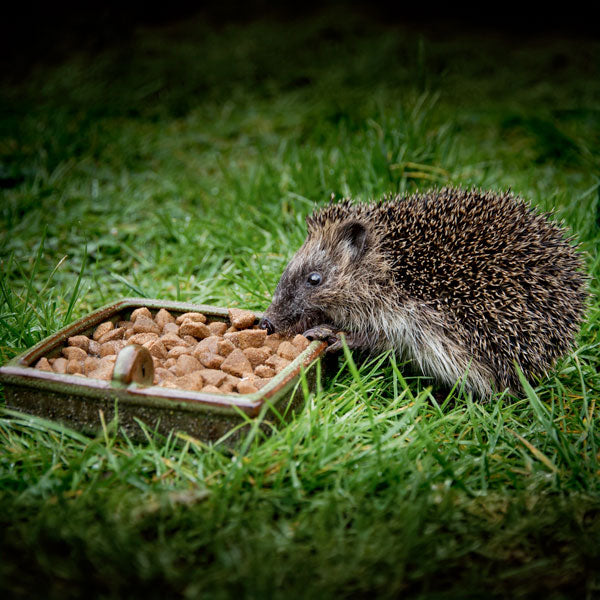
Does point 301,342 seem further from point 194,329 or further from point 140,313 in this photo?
point 140,313

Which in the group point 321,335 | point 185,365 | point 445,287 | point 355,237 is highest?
point 355,237

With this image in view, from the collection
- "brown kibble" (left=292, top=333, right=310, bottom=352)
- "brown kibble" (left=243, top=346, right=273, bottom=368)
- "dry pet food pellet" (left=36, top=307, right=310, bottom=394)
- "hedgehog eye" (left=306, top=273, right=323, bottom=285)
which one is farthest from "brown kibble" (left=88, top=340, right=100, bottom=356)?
"hedgehog eye" (left=306, top=273, right=323, bottom=285)

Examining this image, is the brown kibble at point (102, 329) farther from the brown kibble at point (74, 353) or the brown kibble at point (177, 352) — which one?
the brown kibble at point (177, 352)

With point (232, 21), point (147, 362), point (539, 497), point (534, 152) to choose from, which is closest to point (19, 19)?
point (232, 21)

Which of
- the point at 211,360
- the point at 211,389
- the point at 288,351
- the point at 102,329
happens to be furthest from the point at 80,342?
the point at 288,351

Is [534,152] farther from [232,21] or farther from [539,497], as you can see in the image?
[232,21]

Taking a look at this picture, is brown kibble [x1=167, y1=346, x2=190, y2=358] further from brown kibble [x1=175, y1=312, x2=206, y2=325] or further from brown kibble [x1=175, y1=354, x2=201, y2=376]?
brown kibble [x1=175, y1=312, x2=206, y2=325]
